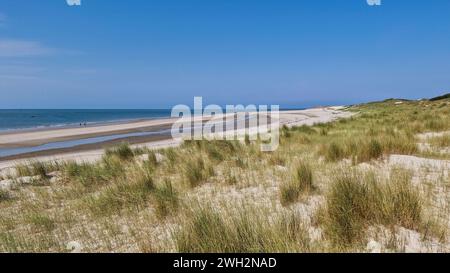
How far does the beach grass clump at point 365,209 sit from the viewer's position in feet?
9.05

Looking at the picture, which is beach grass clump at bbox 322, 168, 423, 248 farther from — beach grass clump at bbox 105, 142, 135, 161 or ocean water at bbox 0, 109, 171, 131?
ocean water at bbox 0, 109, 171, 131

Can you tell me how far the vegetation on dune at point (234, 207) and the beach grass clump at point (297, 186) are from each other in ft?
0.05

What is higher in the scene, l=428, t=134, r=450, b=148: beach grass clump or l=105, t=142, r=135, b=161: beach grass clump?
l=428, t=134, r=450, b=148: beach grass clump

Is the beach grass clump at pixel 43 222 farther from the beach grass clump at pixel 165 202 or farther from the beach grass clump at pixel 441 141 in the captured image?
the beach grass clump at pixel 441 141

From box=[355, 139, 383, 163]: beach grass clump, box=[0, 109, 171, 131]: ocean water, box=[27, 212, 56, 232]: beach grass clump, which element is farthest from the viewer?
box=[0, 109, 171, 131]: ocean water

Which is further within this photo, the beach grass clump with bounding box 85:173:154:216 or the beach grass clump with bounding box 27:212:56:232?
the beach grass clump with bounding box 85:173:154:216

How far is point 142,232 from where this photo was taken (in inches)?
134

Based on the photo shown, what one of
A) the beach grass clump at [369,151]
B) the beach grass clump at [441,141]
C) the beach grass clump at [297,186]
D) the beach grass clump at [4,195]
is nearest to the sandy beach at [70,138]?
the beach grass clump at [4,195]

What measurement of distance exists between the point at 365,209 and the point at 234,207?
153cm

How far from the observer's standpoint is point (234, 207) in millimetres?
3809

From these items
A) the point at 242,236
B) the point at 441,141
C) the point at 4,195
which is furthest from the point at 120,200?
the point at 441,141

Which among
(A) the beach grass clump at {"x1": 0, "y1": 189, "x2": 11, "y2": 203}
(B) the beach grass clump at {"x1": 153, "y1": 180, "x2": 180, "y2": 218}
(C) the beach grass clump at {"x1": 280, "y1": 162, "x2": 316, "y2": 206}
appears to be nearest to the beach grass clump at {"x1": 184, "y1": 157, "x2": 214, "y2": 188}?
(B) the beach grass clump at {"x1": 153, "y1": 180, "x2": 180, "y2": 218}

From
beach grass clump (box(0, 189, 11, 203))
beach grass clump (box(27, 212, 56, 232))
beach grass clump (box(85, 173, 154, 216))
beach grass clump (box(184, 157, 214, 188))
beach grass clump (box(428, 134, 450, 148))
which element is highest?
→ beach grass clump (box(428, 134, 450, 148))

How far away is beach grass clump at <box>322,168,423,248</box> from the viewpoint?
9.05 feet
